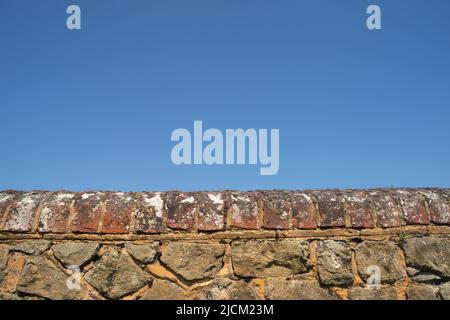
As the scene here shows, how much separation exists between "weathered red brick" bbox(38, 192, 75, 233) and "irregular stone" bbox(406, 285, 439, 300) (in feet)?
6.91

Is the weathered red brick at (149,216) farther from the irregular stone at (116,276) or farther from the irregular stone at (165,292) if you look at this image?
the irregular stone at (165,292)

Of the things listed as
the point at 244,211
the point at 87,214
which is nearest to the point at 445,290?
the point at 244,211

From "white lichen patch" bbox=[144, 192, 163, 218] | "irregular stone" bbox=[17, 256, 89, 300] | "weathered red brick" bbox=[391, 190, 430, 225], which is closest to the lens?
"irregular stone" bbox=[17, 256, 89, 300]

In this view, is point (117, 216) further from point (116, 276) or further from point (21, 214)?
point (21, 214)

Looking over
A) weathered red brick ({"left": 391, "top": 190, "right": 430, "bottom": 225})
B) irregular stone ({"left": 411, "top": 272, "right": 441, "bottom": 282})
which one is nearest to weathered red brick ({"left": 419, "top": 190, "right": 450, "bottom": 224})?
weathered red brick ({"left": 391, "top": 190, "right": 430, "bottom": 225})

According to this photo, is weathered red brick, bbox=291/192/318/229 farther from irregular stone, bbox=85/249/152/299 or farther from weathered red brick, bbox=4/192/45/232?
weathered red brick, bbox=4/192/45/232

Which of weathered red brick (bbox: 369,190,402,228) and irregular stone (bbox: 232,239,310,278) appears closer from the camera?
irregular stone (bbox: 232,239,310,278)

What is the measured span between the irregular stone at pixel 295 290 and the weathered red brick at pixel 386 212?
0.55 m

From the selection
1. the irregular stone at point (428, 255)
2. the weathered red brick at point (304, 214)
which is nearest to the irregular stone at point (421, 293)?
the irregular stone at point (428, 255)

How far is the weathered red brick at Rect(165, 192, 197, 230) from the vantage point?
2.56 m

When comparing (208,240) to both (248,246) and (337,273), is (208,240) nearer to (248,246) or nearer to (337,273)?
(248,246)

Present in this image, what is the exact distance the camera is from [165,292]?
250cm
